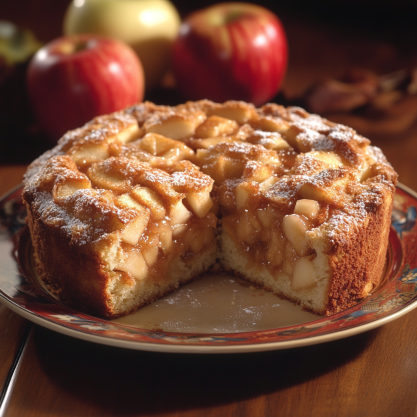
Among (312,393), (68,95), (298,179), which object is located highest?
(298,179)

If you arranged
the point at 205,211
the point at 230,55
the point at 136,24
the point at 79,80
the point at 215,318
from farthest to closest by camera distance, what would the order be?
the point at 136,24
the point at 230,55
the point at 79,80
the point at 205,211
the point at 215,318

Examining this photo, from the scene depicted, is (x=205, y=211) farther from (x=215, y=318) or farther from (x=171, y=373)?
(x=171, y=373)

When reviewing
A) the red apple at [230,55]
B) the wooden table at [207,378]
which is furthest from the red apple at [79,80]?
the wooden table at [207,378]

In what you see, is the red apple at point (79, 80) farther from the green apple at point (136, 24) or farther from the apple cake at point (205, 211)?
the apple cake at point (205, 211)

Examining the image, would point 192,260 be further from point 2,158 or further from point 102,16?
point 102,16

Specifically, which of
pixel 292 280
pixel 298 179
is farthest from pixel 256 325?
pixel 298 179

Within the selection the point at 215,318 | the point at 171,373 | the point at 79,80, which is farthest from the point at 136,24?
the point at 171,373
